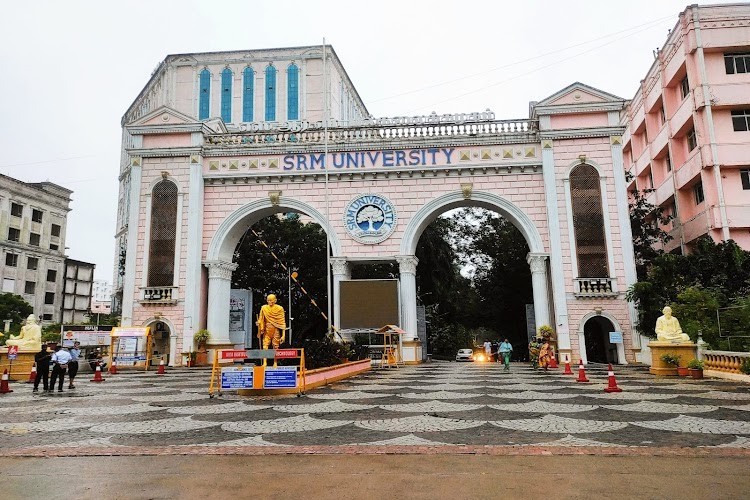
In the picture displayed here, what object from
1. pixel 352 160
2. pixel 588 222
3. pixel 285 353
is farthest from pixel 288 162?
pixel 285 353

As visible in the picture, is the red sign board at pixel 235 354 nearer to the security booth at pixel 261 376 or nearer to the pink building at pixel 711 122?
the security booth at pixel 261 376

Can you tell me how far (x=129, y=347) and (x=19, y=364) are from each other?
554 centimetres

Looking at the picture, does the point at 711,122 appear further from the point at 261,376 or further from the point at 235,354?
the point at 235,354

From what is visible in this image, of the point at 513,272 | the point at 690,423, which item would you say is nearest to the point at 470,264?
the point at 513,272

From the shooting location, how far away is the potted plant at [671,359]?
50.7 ft

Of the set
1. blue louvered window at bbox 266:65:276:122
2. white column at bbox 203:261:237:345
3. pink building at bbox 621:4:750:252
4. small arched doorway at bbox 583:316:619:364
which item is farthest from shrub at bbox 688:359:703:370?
blue louvered window at bbox 266:65:276:122

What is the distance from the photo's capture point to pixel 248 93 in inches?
2012

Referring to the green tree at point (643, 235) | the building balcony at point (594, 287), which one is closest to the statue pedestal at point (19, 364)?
the building balcony at point (594, 287)

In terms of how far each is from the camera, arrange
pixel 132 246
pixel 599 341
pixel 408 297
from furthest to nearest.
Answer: pixel 599 341 → pixel 132 246 → pixel 408 297

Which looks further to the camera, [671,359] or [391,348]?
[391,348]

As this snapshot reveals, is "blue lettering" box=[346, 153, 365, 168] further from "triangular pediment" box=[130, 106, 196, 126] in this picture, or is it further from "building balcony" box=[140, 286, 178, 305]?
"building balcony" box=[140, 286, 178, 305]

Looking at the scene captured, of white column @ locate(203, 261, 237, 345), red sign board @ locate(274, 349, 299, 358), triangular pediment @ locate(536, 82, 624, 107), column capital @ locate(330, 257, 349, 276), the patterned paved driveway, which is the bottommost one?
the patterned paved driveway

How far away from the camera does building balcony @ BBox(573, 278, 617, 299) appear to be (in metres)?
23.3

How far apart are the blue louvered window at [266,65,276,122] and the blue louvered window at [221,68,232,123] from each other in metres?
3.57
